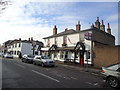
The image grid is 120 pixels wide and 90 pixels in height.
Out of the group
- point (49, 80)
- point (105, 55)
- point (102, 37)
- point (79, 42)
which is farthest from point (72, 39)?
point (49, 80)

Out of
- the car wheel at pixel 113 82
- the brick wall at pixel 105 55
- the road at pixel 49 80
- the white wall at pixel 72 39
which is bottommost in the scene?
the road at pixel 49 80

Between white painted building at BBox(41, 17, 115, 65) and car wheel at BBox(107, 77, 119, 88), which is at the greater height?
white painted building at BBox(41, 17, 115, 65)

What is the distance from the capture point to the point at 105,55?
57.3 ft

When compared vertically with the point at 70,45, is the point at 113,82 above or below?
below

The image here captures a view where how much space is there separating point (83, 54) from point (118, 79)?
14648 millimetres

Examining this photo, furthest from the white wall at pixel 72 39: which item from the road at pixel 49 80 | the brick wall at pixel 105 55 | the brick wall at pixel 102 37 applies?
the road at pixel 49 80

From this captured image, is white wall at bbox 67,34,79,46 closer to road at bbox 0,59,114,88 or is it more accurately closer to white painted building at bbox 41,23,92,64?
white painted building at bbox 41,23,92,64

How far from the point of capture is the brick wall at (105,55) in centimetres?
1634

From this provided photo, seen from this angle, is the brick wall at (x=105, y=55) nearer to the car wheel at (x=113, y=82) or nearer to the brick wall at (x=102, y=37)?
the brick wall at (x=102, y=37)

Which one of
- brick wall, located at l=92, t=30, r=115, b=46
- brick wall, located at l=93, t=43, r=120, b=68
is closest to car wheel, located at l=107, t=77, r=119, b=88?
brick wall, located at l=93, t=43, r=120, b=68

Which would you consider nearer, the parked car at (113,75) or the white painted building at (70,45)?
the parked car at (113,75)

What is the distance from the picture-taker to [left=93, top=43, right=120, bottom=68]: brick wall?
53.6ft

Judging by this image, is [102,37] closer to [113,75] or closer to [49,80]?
[113,75]

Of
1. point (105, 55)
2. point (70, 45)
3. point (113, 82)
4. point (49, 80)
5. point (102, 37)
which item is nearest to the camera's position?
point (113, 82)
